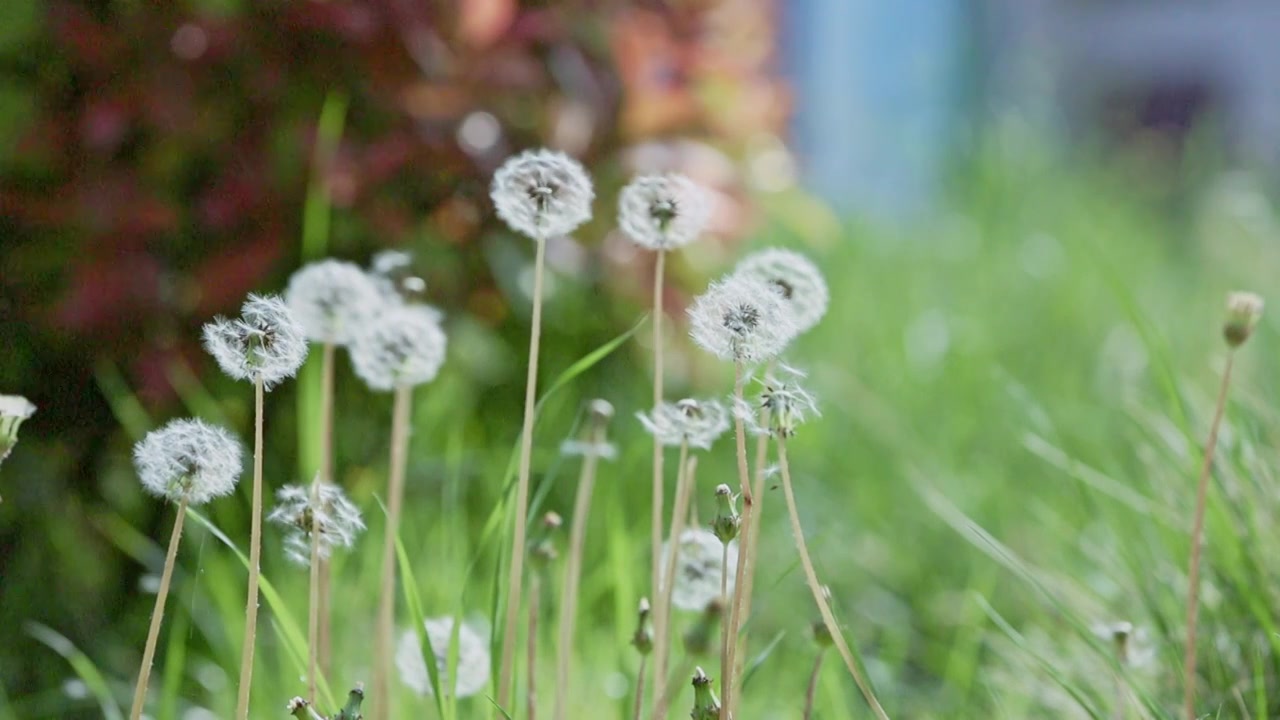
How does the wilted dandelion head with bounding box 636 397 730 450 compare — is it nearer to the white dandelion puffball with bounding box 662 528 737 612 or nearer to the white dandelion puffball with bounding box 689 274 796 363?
the white dandelion puffball with bounding box 689 274 796 363

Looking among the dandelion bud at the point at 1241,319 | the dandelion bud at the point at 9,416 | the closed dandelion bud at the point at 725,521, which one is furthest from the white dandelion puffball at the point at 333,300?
the dandelion bud at the point at 1241,319

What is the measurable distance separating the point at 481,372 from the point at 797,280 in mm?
1418

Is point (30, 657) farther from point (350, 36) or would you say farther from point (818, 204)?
point (818, 204)

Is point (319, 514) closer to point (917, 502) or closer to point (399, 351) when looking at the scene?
point (399, 351)

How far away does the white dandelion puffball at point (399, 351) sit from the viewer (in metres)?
1.09

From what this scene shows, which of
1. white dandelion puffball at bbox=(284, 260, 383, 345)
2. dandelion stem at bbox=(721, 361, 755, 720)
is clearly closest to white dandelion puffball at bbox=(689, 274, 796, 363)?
dandelion stem at bbox=(721, 361, 755, 720)

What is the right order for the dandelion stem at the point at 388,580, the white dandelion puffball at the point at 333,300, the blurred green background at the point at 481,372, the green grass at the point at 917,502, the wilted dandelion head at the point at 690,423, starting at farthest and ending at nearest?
1. the blurred green background at the point at 481,372
2. the green grass at the point at 917,502
3. the white dandelion puffball at the point at 333,300
4. the dandelion stem at the point at 388,580
5. the wilted dandelion head at the point at 690,423

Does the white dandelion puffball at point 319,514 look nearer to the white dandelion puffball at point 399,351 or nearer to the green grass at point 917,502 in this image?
the green grass at point 917,502

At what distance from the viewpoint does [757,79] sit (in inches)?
102

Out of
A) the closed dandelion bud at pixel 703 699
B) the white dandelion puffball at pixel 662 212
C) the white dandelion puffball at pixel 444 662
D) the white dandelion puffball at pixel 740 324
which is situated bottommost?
the white dandelion puffball at pixel 444 662

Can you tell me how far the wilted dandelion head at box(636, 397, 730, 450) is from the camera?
3.02 ft

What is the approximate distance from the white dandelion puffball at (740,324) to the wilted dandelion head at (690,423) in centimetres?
7

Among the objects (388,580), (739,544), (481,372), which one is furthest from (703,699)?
(481,372)

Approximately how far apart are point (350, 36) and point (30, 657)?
41.5 inches
